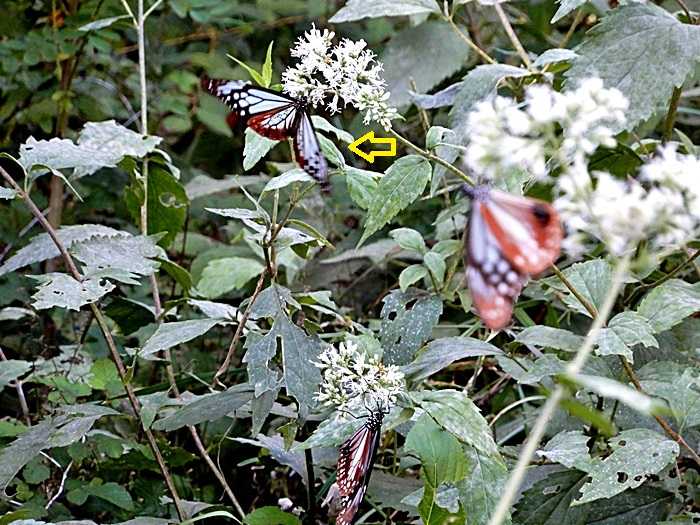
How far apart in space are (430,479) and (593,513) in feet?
1.08

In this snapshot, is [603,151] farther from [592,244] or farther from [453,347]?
[453,347]

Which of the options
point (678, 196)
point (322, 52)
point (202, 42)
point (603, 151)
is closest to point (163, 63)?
point (202, 42)

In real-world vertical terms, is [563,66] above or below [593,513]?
above

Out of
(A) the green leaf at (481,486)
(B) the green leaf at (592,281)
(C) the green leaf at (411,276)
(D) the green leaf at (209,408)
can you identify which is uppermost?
(B) the green leaf at (592,281)

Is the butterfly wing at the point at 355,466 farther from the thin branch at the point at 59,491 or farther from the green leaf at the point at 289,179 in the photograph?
the thin branch at the point at 59,491

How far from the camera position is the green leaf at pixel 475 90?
4.59 ft

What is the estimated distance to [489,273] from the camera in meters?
0.63

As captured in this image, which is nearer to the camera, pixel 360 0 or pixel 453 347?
pixel 453 347

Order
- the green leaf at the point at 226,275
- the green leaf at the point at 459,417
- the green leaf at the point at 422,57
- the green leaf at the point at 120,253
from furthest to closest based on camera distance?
the green leaf at the point at 422,57 < the green leaf at the point at 226,275 < the green leaf at the point at 120,253 < the green leaf at the point at 459,417

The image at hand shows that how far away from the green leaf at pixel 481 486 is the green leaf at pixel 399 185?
305 millimetres

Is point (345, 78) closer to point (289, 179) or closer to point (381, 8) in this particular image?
point (289, 179)

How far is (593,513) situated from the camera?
49.4 inches

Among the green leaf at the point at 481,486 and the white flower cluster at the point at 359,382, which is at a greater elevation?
the white flower cluster at the point at 359,382

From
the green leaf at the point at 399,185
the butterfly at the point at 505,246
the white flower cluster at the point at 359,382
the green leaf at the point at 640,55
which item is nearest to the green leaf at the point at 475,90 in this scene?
the green leaf at the point at 640,55
